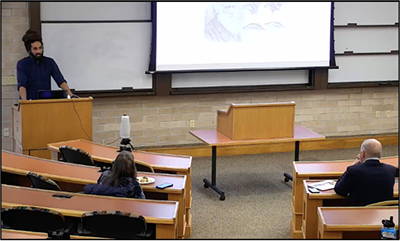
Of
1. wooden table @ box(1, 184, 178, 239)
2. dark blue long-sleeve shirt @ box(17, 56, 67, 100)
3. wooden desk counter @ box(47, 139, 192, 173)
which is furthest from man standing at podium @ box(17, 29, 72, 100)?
wooden table @ box(1, 184, 178, 239)

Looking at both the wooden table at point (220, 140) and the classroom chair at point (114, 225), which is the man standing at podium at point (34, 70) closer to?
the wooden table at point (220, 140)

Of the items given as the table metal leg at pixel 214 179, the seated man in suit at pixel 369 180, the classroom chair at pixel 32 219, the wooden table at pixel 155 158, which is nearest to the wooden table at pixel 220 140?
the table metal leg at pixel 214 179

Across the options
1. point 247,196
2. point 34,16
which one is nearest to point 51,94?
point 34,16

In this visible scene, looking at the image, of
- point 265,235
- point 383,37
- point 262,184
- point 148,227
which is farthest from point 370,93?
point 148,227

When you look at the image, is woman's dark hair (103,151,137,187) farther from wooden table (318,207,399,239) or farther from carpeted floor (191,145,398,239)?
wooden table (318,207,399,239)

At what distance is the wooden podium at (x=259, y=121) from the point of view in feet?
22.0

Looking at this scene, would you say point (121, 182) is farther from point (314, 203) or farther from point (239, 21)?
point (239, 21)

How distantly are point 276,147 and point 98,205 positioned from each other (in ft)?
16.9

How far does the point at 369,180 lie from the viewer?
15.1ft

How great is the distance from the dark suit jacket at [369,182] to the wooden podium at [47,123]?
3178mm

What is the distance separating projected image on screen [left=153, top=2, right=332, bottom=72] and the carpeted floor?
4.57 feet

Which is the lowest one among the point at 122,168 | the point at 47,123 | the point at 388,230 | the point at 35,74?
the point at 388,230

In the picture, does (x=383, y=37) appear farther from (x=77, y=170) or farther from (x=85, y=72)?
(x=77, y=170)

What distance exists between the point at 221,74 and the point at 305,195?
3.73 m
